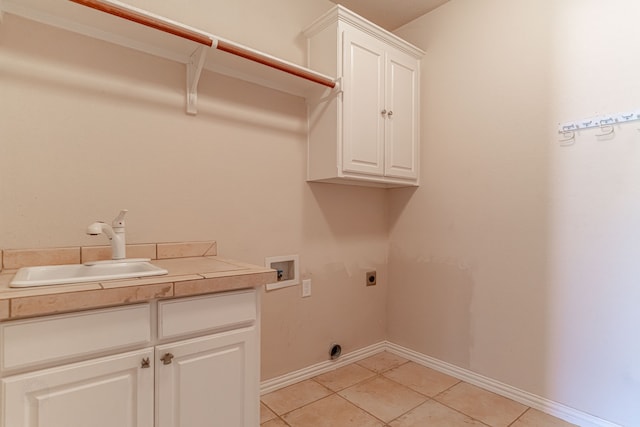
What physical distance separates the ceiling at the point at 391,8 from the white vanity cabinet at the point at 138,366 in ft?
6.86

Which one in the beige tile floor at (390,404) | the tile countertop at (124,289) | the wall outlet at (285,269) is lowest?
the beige tile floor at (390,404)

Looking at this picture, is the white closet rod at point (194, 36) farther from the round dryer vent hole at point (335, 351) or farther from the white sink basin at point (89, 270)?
the round dryer vent hole at point (335, 351)

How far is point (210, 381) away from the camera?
3.85ft

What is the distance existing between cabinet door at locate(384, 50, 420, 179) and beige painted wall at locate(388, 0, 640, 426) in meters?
0.11

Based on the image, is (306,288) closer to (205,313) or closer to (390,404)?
(390,404)

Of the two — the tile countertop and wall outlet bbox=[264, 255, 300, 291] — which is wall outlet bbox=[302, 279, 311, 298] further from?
the tile countertop

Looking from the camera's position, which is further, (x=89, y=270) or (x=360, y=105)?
(x=360, y=105)

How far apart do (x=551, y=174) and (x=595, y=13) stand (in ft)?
2.66

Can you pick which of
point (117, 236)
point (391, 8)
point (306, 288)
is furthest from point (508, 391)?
point (391, 8)

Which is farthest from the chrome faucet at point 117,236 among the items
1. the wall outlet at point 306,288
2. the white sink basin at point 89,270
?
the wall outlet at point 306,288

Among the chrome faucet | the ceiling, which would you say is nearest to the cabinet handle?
the chrome faucet

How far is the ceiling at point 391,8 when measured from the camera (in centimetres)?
230

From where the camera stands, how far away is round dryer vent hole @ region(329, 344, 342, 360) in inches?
90.8

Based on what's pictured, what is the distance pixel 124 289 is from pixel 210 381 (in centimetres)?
46
